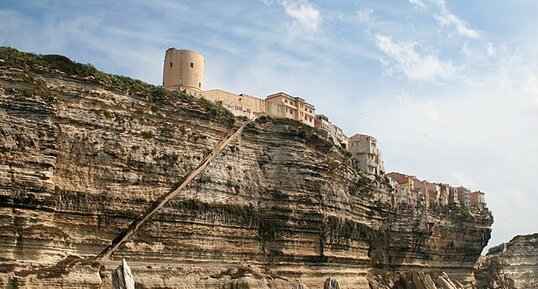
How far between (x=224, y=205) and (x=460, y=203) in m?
43.3

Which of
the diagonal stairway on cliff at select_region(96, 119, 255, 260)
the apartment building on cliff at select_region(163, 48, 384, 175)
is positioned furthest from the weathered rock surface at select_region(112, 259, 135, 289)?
the apartment building on cliff at select_region(163, 48, 384, 175)

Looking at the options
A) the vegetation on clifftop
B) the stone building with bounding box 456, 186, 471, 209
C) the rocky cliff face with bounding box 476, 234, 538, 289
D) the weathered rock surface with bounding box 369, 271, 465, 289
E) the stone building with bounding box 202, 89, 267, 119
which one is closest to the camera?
the vegetation on clifftop

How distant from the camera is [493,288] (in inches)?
2943

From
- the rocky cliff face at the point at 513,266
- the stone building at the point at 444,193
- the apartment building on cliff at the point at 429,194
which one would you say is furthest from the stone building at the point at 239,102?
the rocky cliff face at the point at 513,266

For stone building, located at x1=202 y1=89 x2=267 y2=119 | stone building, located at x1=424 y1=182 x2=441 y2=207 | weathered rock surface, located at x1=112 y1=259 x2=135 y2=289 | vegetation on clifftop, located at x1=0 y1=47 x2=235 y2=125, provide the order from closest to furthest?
weathered rock surface, located at x1=112 y1=259 x2=135 y2=289, vegetation on clifftop, located at x1=0 y1=47 x2=235 y2=125, stone building, located at x1=202 y1=89 x2=267 y2=119, stone building, located at x1=424 y1=182 x2=441 y2=207

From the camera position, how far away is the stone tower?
1729 inches

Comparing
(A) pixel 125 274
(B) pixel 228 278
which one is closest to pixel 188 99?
(B) pixel 228 278

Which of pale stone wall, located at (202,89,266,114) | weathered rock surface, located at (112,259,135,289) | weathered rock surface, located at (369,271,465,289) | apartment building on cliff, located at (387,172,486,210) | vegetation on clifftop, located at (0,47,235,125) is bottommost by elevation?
weathered rock surface, located at (369,271,465,289)

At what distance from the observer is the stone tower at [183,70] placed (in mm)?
43906

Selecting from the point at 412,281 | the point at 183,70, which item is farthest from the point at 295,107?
the point at 412,281

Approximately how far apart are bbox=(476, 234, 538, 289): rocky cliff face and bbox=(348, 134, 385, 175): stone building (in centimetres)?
2866

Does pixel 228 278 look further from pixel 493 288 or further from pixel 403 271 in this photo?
pixel 493 288

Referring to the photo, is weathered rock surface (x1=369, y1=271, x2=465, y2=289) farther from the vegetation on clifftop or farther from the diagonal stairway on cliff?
the vegetation on clifftop

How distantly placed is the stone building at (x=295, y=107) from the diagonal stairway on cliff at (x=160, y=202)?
12.9 metres
